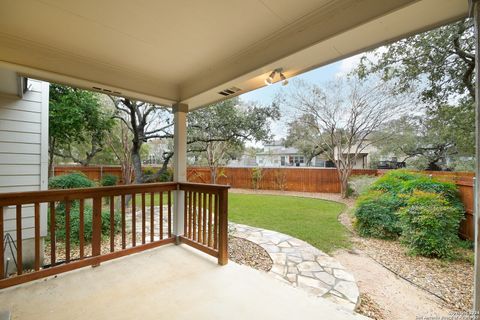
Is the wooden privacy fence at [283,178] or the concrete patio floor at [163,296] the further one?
the wooden privacy fence at [283,178]

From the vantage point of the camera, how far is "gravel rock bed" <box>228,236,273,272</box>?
10.8ft

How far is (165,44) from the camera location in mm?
2256

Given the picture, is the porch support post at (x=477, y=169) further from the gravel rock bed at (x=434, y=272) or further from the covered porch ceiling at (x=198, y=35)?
the gravel rock bed at (x=434, y=272)

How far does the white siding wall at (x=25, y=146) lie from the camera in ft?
10.8

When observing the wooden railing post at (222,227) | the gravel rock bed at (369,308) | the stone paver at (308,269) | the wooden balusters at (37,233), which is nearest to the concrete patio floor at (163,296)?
the wooden railing post at (222,227)

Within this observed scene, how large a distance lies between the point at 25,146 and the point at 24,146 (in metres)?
0.01

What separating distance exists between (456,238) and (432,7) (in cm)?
392

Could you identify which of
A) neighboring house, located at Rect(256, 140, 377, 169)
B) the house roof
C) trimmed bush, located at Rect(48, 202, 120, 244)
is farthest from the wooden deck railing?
the house roof

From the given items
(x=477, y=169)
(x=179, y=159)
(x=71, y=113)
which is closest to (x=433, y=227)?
(x=477, y=169)

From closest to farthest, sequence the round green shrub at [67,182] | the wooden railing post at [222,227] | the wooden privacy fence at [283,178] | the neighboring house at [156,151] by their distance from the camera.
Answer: the wooden railing post at [222,227], the round green shrub at [67,182], the wooden privacy fence at [283,178], the neighboring house at [156,151]

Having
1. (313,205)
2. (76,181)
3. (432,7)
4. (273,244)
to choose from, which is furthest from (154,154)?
(432,7)

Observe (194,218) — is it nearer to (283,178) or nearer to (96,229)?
(96,229)

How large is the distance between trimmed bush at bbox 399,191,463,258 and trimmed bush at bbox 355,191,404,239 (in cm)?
45

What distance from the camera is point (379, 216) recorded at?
15.1 feet
